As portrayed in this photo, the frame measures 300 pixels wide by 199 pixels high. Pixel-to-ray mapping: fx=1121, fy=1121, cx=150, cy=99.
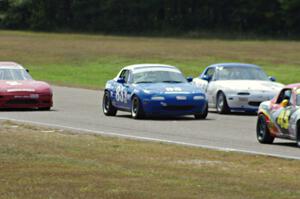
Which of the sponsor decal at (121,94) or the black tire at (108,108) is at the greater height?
the sponsor decal at (121,94)

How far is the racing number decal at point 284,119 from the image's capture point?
723 inches

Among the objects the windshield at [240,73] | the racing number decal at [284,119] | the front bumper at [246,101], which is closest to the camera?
the racing number decal at [284,119]

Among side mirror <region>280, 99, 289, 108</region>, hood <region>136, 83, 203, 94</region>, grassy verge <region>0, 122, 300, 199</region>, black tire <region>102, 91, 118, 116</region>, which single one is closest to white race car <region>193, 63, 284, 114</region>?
hood <region>136, 83, 203, 94</region>

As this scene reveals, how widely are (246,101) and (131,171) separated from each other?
15451 mm

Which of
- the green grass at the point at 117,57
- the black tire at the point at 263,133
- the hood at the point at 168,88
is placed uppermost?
the black tire at the point at 263,133

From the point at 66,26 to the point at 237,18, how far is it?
63.7 ft

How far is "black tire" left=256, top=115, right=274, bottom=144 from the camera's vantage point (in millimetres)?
19125

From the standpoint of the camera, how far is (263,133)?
19281mm

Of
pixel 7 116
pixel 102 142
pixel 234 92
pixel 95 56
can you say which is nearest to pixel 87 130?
pixel 102 142

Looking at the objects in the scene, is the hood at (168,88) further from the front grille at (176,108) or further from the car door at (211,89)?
the car door at (211,89)

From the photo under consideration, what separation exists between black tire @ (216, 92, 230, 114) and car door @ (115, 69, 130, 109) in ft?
9.36

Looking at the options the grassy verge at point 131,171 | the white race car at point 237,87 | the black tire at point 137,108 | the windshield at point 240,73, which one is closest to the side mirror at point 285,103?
the grassy verge at point 131,171

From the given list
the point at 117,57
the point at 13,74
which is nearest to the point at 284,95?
the point at 13,74

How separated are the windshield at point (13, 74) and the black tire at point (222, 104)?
5.20 m
